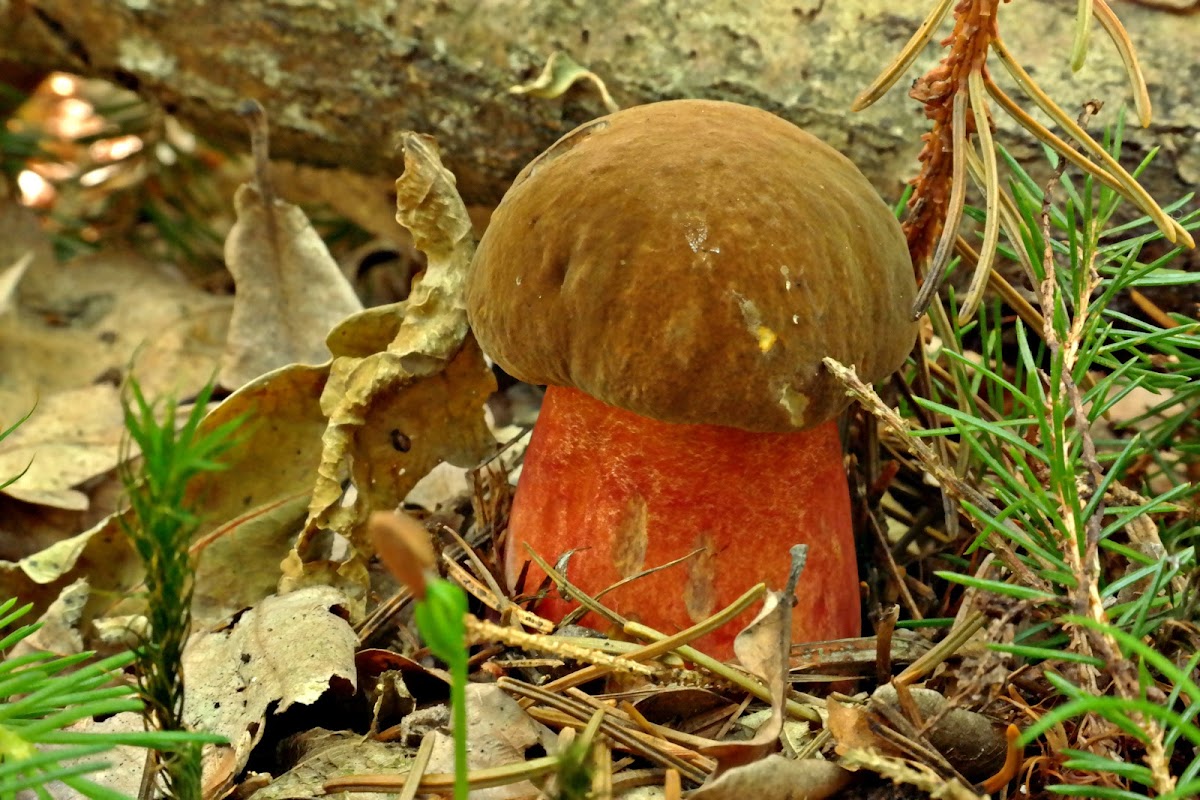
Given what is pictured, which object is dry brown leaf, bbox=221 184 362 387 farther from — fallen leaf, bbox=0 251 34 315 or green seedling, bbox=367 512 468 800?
green seedling, bbox=367 512 468 800

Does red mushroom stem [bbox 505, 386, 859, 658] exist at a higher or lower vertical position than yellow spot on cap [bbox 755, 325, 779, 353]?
lower

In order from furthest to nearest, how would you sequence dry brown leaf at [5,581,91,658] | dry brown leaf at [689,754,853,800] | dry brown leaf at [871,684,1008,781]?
dry brown leaf at [5,581,91,658] < dry brown leaf at [871,684,1008,781] < dry brown leaf at [689,754,853,800]

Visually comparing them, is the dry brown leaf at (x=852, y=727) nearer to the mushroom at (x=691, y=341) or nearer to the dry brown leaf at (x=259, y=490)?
the mushroom at (x=691, y=341)

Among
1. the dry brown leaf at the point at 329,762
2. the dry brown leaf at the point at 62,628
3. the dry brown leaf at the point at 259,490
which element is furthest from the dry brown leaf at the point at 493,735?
the dry brown leaf at the point at 62,628

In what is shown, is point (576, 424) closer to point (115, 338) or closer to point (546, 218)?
point (546, 218)

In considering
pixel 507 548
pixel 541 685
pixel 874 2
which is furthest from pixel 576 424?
pixel 874 2

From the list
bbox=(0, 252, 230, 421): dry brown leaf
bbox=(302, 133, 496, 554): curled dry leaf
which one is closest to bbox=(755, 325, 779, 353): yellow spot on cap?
bbox=(302, 133, 496, 554): curled dry leaf
